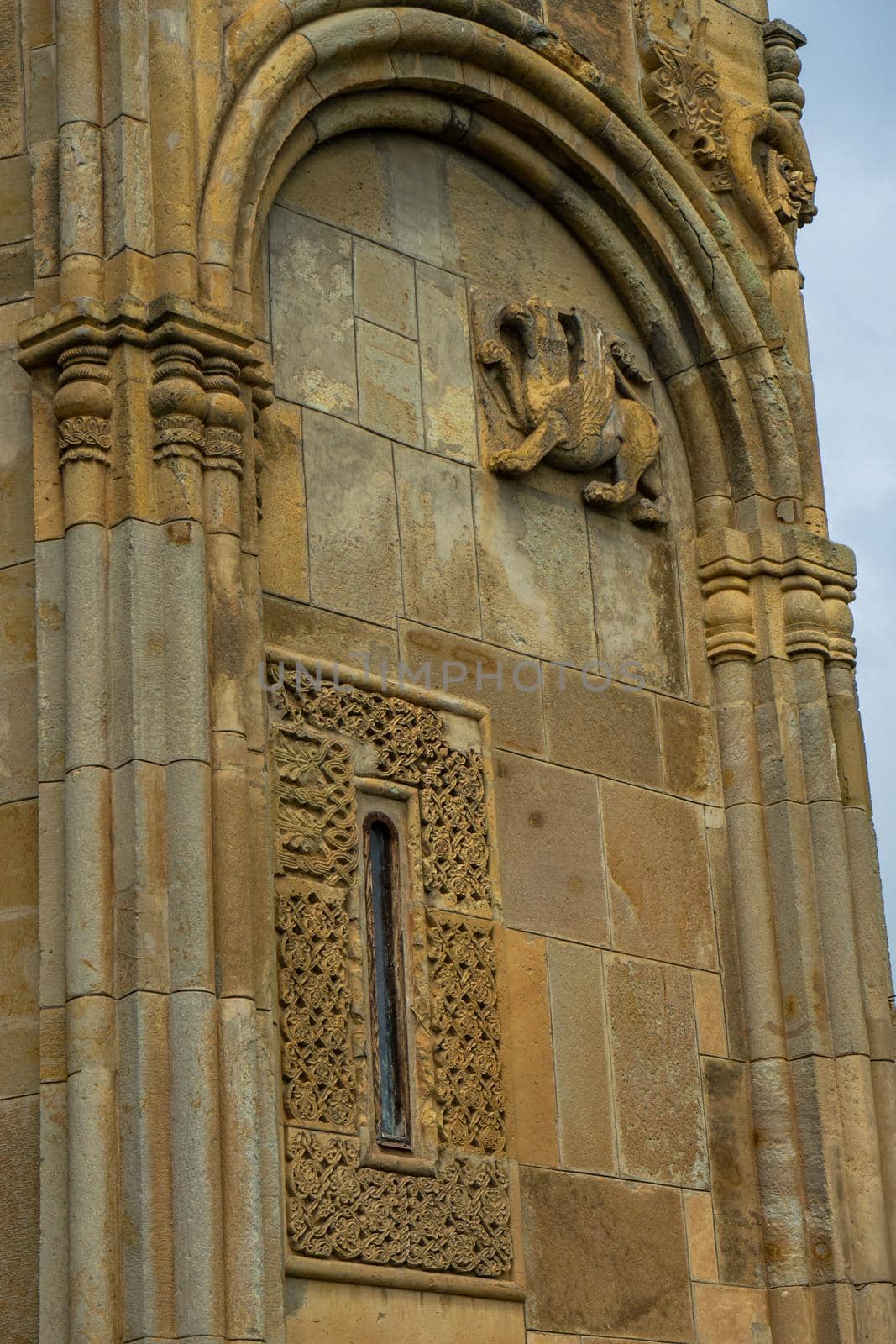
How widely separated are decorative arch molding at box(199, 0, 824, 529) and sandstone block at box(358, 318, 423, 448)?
76 centimetres

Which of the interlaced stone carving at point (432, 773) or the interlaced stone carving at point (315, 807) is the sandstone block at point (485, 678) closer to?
the interlaced stone carving at point (432, 773)

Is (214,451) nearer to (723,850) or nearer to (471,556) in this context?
(471,556)

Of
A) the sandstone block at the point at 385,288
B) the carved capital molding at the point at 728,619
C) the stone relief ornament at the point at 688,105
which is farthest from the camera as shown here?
the stone relief ornament at the point at 688,105

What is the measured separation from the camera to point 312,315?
9.86 metres

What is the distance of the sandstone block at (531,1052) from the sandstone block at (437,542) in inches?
50.7

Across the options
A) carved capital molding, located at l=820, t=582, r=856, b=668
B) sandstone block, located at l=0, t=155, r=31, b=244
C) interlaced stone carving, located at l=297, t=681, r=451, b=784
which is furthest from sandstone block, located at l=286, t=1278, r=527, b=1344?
sandstone block, located at l=0, t=155, r=31, b=244

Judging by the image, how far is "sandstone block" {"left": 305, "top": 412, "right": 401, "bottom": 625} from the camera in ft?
31.2

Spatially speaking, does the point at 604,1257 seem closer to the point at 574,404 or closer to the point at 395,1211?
the point at 395,1211

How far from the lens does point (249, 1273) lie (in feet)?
25.6

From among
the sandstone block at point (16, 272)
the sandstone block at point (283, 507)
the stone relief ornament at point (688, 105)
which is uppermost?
the stone relief ornament at point (688, 105)

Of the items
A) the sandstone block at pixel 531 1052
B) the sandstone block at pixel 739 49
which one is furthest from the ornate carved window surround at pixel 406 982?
the sandstone block at pixel 739 49

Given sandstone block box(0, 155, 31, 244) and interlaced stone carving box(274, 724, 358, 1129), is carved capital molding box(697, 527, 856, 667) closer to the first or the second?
interlaced stone carving box(274, 724, 358, 1129)

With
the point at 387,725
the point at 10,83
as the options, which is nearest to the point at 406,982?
the point at 387,725

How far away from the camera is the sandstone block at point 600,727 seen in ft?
33.7
